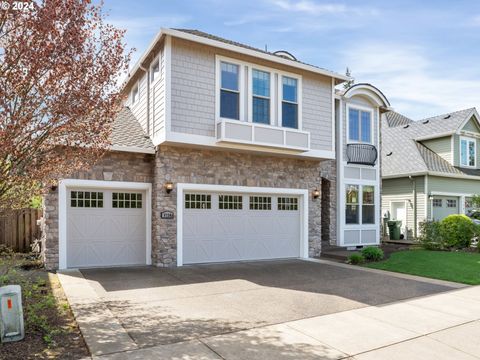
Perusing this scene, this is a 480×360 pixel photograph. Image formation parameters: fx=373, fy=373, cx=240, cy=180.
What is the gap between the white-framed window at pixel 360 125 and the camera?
49.9ft

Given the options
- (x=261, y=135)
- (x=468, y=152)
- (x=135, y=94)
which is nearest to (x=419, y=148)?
(x=468, y=152)

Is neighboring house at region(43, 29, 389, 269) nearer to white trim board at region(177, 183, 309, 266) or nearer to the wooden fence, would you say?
white trim board at region(177, 183, 309, 266)

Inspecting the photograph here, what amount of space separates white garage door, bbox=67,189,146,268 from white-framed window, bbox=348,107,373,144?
8892 mm

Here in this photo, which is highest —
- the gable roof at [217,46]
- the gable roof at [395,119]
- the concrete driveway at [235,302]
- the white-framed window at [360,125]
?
the gable roof at [395,119]

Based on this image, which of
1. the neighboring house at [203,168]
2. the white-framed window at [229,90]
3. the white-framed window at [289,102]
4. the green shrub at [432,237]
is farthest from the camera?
the green shrub at [432,237]

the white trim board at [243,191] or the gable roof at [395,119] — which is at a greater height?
the gable roof at [395,119]

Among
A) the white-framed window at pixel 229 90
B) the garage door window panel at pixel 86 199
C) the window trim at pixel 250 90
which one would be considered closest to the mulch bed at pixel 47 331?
the garage door window panel at pixel 86 199

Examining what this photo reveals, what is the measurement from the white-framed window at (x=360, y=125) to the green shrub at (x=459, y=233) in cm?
454

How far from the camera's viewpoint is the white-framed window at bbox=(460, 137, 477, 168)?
20234 millimetres

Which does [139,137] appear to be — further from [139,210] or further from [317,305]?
[317,305]

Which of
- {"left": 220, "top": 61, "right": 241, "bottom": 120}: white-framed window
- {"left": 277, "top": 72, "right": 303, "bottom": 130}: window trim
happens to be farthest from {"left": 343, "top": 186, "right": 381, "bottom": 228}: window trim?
{"left": 220, "top": 61, "right": 241, "bottom": 120}: white-framed window

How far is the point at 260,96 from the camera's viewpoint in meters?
11.6

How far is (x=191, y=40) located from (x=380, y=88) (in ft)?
29.5

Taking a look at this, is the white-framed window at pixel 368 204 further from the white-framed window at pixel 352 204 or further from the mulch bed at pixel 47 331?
the mulch bed at pixel 47 331
